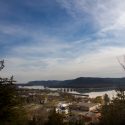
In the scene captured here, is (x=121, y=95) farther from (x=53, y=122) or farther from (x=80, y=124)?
(x=53, y=122)

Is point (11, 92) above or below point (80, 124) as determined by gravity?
above

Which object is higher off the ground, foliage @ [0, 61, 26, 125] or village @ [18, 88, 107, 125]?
foliage @ [0, 61, 26, 125]

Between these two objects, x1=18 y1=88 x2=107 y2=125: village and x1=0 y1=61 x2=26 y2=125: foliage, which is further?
x1=18 y1=88 x2=107 y2=125: village

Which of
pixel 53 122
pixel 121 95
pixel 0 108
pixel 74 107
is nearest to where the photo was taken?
pixel 0 108

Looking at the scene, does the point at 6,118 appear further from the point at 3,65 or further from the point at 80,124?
the point at 80,124

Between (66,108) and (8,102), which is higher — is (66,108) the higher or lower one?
the lower one

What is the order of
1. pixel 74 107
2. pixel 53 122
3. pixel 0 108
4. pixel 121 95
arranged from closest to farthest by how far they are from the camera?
1. pixel 0 108
2. pixel 53 122
3. pixel 121 95
4. pixel 74 107

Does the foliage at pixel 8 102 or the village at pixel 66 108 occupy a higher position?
the foliage at pixel 8 102

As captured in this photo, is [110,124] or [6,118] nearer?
[6,118]

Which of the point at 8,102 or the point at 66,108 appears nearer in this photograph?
the point at 8,102

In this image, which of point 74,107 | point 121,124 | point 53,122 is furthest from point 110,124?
point 74,107

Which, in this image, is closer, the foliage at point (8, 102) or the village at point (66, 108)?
the foliage at point (8, 102)
